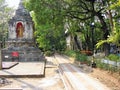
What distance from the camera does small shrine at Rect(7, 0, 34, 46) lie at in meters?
41.4

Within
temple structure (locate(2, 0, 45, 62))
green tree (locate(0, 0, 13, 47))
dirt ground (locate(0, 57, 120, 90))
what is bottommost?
dirt ground (locate(0, 57, 120, 90))

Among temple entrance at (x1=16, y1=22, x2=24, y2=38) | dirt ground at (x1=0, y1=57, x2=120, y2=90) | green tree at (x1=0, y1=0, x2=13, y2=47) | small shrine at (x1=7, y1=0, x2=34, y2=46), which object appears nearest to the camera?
dirt ground at (x1=0, y1=57, x2=120, y2=90)

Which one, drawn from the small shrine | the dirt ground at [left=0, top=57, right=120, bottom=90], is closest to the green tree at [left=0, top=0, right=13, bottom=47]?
the small shrine

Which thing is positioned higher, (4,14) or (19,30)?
(4,14)

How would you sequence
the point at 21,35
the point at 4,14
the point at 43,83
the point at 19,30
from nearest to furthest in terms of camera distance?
1. the point at 43,83
2. the point at 19,30
3. the point at 21,35
4. the point at 4,14

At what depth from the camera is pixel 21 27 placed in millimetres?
41625

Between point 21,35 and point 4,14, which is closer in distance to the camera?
point 21,35

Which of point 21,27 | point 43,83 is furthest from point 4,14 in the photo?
point 43,83

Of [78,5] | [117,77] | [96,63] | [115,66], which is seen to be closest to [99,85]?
[117,77]

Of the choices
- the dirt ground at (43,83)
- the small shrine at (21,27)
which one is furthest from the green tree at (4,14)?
the dirt ground at (43,83)

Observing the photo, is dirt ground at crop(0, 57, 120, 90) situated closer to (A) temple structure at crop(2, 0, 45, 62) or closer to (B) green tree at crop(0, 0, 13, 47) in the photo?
(A) temple structure at crop(2, 0, 45, 62)

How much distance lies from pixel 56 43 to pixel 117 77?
54.2 m

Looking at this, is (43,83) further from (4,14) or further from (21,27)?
(4,14)

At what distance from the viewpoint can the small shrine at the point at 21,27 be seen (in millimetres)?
41375
